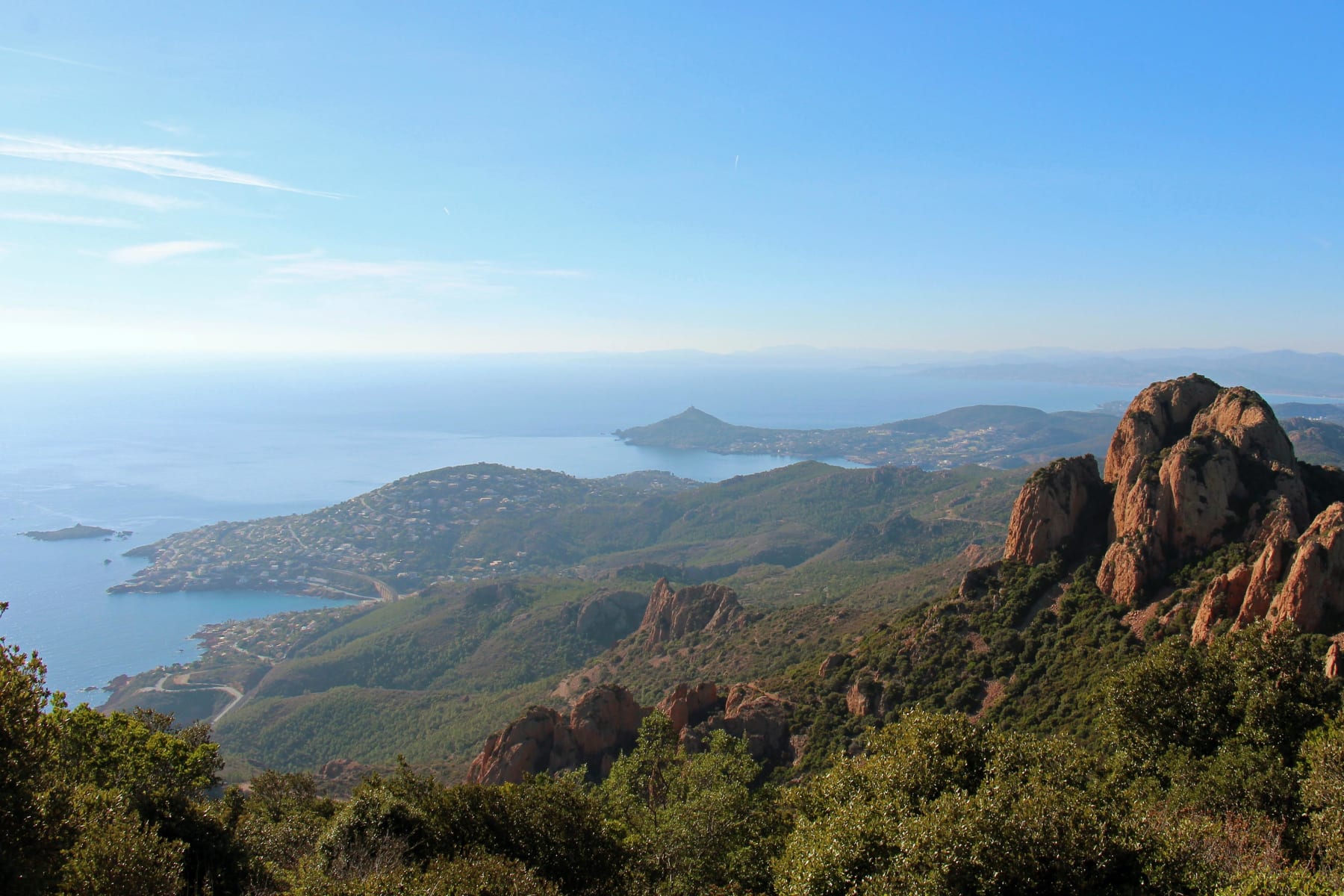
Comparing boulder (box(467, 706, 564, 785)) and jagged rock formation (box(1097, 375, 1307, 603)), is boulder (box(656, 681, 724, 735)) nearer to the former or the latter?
boulder (box(467, 706, 564, 785))

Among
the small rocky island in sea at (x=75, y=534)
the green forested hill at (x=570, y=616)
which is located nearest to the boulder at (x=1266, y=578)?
the green forested hill at (x=570, y=616)

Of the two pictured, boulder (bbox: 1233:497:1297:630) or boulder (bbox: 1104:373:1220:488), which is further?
boulder (bbox: 1104:373:1220:488)

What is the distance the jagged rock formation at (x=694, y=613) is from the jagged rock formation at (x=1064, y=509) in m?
30.8

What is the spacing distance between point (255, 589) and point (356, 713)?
7786 cm

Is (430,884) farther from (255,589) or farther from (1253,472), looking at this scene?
(255,589)

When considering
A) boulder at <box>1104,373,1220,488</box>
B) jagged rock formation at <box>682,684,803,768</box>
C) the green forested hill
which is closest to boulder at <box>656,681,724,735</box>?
jagged rock formation at <box>682,684,803,768</box>

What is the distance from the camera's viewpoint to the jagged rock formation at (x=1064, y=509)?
115 ft

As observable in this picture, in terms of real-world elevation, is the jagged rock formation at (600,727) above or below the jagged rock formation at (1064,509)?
below

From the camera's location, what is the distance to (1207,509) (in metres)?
29.3

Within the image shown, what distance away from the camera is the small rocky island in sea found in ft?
493

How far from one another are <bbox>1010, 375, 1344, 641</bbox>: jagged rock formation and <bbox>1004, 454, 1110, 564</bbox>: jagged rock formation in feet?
0.18

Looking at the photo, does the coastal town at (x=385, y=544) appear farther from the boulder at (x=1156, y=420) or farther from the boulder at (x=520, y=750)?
the boulder at (x=1156, y=420)

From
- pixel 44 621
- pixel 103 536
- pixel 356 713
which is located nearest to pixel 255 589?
pixel 44 621

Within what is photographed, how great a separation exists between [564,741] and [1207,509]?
33479 millimetres
